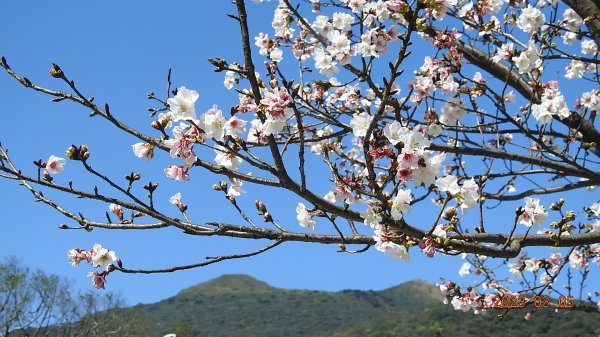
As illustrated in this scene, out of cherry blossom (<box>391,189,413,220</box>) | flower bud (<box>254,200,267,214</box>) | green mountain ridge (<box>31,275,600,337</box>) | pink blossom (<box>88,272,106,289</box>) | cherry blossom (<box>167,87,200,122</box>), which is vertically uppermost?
green mountain ridge (<box>31,275,600,337</box>)

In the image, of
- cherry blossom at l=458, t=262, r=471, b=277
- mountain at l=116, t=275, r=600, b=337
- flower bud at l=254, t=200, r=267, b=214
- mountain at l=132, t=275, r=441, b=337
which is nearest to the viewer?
flower bud at l=254, t=200, r=267, b=214

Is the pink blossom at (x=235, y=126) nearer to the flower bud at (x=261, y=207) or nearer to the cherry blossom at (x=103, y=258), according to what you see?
the flower bud at (x=261, y=207)

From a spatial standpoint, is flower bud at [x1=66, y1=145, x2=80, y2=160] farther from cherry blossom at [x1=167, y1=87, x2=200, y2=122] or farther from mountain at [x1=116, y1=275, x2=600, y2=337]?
mountain at [x1=116, y1=275, x2=600, y2=337]

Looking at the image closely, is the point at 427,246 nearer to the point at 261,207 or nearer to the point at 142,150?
the point at 261,207

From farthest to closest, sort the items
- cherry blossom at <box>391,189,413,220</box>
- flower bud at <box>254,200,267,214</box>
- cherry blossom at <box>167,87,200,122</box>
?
flower bud at <box>254,200,267,214</box>, cherry blossom at <box>391,189,413,220</box>, cherry blossom at <box>167,87,200,122</box>

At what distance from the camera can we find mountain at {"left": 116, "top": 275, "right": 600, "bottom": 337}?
49.2 m

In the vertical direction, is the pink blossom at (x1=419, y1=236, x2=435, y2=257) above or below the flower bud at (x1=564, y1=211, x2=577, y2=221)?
below

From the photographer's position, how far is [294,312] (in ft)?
283

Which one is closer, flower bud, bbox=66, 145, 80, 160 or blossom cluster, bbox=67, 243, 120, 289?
flower bud, bbox=66, 145, 80, 160

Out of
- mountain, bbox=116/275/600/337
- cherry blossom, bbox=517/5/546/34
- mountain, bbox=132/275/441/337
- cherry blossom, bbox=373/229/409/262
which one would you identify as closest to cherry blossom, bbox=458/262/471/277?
cherry blossom, bbox=517/5/546/34

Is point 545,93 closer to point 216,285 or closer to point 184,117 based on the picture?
point 184,117

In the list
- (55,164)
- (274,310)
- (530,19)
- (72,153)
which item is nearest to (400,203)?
(72,153)

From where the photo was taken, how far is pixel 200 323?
276 feet

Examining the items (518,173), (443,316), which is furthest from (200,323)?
(518,173)
